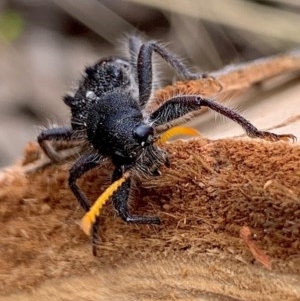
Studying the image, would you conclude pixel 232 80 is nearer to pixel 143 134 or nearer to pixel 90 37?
pixel 143 134

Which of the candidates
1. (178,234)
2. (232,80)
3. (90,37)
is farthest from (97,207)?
(90,37)

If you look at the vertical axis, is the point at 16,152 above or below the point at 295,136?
above

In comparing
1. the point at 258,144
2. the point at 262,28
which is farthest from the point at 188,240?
the point at 262,28

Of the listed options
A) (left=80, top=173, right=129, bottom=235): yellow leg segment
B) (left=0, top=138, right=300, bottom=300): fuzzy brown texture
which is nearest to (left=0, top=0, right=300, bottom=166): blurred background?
(left=0, top=138, right=300, bottom=300): fuzzy brown texture

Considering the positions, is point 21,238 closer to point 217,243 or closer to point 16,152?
point 217,243

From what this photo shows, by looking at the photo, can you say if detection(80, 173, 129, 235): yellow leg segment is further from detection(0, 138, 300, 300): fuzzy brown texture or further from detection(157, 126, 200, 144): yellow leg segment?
detection(157, 126, 200, 144): yellow leg segment

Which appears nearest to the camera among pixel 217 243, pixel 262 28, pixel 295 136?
pixel 217 243
